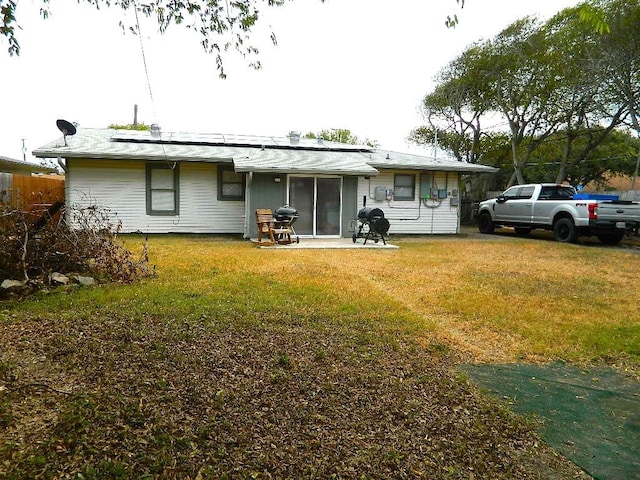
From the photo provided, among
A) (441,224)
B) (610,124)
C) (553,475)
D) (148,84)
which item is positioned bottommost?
(553,475)

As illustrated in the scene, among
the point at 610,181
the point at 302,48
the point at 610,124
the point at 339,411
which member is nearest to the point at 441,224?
the point at 610,124

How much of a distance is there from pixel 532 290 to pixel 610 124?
46.5ft

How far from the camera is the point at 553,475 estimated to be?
2.03 meters

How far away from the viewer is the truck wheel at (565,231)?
12127 mm

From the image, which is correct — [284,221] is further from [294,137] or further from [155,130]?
[155,130]

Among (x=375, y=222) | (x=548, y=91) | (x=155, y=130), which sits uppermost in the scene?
(x=548, y=91)

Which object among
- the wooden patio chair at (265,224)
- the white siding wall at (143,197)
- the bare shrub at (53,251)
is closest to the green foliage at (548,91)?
the wooden patio chair at (265,224)

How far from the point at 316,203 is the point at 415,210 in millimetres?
3862

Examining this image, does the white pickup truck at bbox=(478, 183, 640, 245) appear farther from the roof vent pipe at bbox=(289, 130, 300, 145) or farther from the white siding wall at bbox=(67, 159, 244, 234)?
the white siding wall at bbox=(67, 159, 244, 234)

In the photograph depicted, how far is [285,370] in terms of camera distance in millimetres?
3105

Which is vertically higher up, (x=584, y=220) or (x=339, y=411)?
(x=584, y=220)

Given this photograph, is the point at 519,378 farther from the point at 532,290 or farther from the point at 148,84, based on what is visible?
the point at 148,84

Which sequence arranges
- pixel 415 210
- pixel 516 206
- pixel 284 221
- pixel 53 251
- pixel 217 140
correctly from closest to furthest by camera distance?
pixel 53 251 < pixel 284 221 < pixel 516 206 < pixel 217 140 < pixel 415 210

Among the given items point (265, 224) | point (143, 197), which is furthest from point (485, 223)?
point (143, 197)
